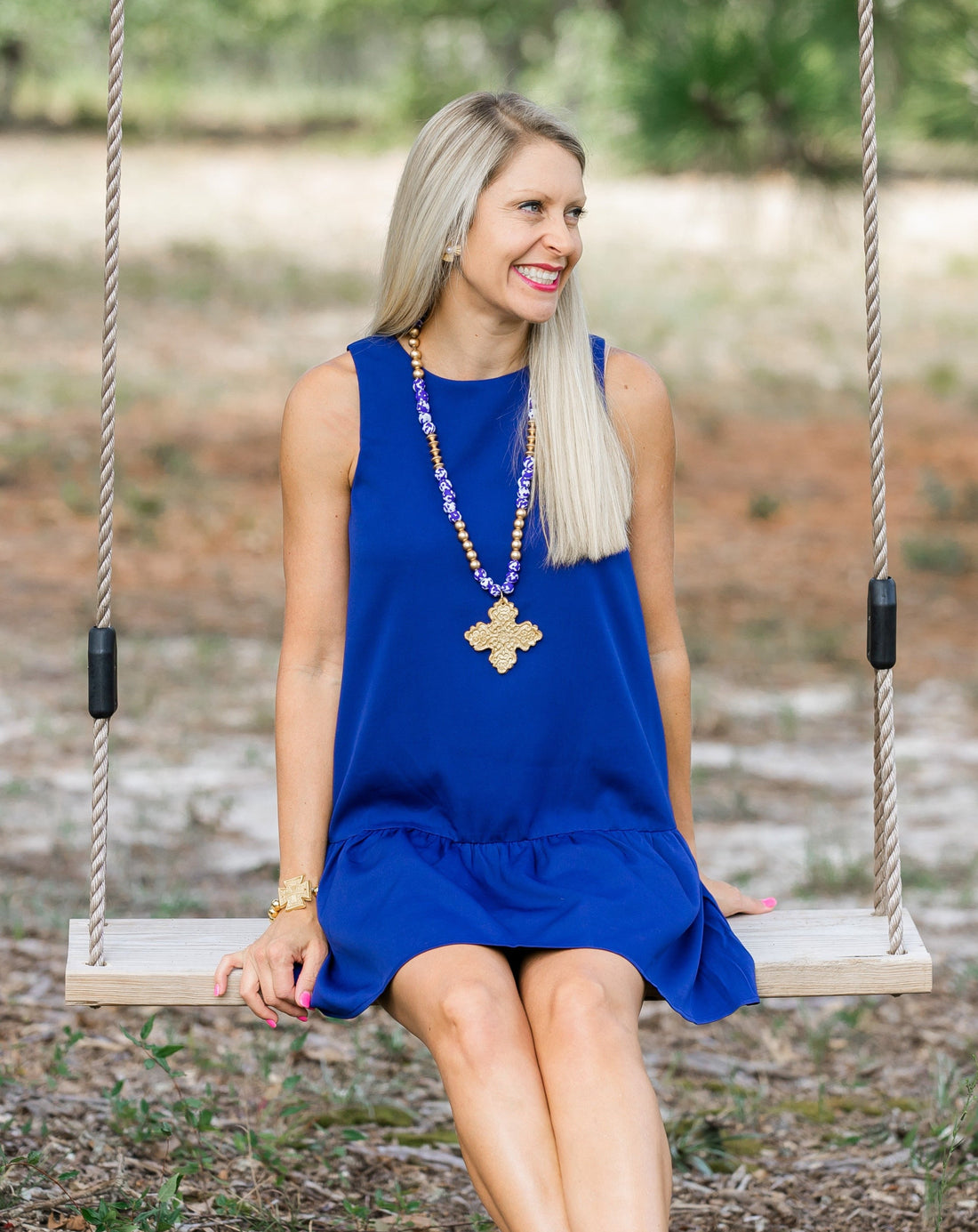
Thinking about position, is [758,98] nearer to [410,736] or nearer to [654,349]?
[410,736]

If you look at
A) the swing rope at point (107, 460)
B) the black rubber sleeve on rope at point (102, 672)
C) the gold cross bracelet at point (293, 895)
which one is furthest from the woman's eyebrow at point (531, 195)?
the gold cross bracelet at point (293, 895)

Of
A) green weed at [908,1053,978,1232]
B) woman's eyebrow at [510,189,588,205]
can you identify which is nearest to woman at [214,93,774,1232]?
woman's eyebrow at [510,189,588,205]

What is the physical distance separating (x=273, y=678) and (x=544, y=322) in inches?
151

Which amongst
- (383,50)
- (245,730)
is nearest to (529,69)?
(245,730)

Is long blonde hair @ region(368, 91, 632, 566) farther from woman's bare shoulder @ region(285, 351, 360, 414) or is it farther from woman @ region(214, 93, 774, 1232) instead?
woman's bare shoulder @ region(285, 351, 360, 414)

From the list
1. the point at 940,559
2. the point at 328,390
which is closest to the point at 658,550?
the point at 328,390

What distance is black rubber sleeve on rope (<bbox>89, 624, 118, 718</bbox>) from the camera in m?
2.59

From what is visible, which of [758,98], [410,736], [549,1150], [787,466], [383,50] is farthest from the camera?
[383,50]

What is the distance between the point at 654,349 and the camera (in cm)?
1319

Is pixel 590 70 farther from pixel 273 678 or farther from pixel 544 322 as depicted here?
pixel 544 322

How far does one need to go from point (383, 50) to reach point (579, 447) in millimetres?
48692

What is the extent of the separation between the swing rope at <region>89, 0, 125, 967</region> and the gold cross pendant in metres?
0.54

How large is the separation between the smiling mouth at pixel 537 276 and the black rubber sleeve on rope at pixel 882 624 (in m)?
0.68

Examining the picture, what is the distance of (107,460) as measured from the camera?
8.29ft
